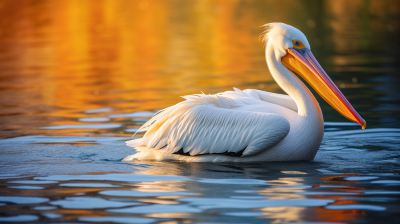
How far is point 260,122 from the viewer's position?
5215 mm

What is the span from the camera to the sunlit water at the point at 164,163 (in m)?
4.07

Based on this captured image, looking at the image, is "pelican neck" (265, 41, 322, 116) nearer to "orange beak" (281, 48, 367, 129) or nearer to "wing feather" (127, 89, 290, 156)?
"orange beak" (281, 48, 367, 129)

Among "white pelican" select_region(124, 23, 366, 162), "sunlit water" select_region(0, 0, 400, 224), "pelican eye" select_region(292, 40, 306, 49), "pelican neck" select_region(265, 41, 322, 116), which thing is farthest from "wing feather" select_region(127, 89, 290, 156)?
"pelican eye" select_region(292, 40, 306, 49)

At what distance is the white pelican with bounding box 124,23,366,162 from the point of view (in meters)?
5.29

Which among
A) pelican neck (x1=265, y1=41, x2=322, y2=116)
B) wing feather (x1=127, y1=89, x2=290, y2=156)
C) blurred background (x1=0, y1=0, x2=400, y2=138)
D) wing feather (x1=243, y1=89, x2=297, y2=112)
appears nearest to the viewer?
wing feather (x1=127, y1=89, x2=290, y2=156)

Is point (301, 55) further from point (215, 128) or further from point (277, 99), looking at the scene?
point (215, 128)

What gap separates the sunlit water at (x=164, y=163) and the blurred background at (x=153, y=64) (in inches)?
1.9

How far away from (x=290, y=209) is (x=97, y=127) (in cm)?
384

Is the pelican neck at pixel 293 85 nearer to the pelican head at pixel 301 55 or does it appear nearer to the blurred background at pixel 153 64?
the pelican head at pixel 301 55

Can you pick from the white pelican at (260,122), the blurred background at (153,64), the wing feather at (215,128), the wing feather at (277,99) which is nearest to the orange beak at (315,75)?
the white pelican at (260,122)

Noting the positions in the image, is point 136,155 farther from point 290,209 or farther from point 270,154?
point 290,209

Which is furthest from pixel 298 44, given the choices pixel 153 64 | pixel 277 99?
pixel 153 64

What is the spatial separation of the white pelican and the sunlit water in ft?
0.54

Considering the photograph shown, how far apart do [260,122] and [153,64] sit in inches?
364
